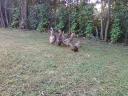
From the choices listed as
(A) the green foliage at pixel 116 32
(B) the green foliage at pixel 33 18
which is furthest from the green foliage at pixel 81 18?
(B) the green foliage at pixel 33 18

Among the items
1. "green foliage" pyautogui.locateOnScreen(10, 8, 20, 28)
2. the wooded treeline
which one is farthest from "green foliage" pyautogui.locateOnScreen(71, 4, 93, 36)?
"green foliage" pyautogui.locateOnScreen(10, 8, 20, 28)

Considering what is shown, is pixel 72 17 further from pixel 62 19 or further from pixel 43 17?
pixel 43 17

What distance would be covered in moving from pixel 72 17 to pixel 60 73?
7865mm

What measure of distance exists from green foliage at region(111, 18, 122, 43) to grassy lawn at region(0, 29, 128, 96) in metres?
3.39

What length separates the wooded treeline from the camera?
11.2 metres

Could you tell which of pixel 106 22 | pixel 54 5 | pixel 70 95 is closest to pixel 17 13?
pixel 54 5

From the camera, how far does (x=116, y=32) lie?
10.9m

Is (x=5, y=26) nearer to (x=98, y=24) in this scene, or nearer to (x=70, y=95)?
(x=98, y=24)

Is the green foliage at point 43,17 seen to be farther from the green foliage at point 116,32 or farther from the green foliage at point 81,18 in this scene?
the green foliage at point 116,32

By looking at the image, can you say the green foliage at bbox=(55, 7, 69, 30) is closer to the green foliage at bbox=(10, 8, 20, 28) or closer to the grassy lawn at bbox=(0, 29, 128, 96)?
the green foliage at bbox=(10, 8, 20, 28)

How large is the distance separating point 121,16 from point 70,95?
748 centimetres

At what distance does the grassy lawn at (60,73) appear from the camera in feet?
14.5

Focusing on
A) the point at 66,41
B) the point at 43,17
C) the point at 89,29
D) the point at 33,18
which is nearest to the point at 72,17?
the point at 89,29

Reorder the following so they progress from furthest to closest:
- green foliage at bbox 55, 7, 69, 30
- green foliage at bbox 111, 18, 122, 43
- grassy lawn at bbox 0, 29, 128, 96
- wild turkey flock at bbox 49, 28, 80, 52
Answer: green foliage at bbox 55, 7, 69, 30 < green foliage at bbox 111, 18, 122, 43 < wild turkey flock at bbox 49, 28, 80, 52 < grassy lawn at bbox 0, 29, 128, 96
